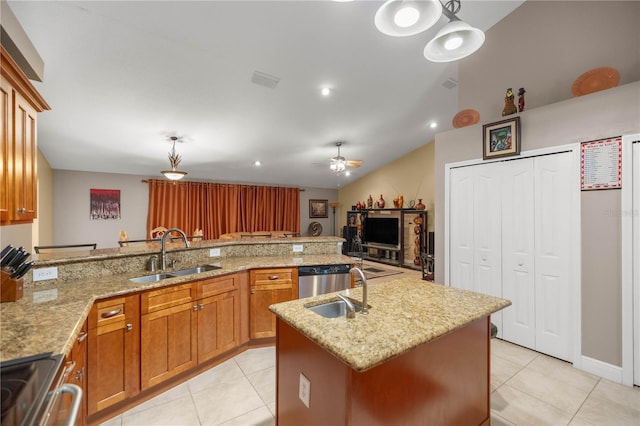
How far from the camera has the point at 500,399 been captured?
2.04 m

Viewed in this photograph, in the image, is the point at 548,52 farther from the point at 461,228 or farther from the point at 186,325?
the point at 186,325

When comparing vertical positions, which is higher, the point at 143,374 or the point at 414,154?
the point at 414,154

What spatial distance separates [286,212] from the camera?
8.89m

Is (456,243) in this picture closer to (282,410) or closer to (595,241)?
(595,241)

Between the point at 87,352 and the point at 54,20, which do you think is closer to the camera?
the point at 87,352

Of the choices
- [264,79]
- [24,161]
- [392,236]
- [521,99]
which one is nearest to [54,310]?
[24,161]

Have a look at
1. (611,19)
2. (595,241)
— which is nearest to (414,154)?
(611,19)

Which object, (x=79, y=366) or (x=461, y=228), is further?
(x=461, y=228)

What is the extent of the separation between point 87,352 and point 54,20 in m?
2.63

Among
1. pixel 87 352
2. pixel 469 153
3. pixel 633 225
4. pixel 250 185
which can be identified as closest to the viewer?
pixel 87 352

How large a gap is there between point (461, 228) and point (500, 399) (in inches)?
72.7

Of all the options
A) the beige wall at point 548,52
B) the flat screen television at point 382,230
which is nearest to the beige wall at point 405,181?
the flat screen television at point 382,230

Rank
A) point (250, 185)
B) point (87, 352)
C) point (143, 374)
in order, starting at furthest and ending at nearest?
point (250, 185) → point (143, 374) → point (87, 352)

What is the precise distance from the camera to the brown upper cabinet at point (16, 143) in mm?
1412
